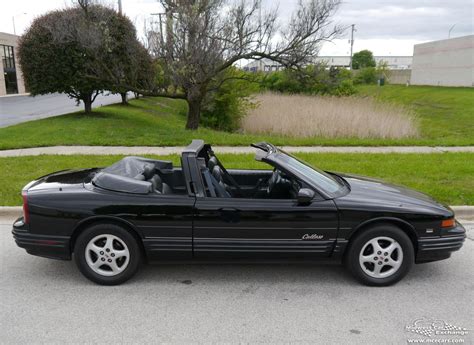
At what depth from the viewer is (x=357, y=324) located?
126 inches

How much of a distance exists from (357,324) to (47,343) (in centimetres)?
227

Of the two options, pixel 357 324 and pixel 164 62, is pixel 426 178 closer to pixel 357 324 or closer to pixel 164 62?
pixel 357 324

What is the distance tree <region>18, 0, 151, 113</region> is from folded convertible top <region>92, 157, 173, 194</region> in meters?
9.09

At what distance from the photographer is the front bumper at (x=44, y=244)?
377 centimetres

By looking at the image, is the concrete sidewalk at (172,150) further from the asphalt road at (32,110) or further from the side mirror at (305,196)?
the asphalt road at (32,110)

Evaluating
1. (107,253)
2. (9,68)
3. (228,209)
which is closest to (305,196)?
(228,209)

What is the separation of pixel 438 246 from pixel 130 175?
9.82ft

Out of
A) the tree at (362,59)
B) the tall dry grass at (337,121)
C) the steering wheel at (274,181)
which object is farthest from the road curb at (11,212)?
the tree at (362,59)

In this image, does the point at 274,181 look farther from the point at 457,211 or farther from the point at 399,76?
the point at 399,76

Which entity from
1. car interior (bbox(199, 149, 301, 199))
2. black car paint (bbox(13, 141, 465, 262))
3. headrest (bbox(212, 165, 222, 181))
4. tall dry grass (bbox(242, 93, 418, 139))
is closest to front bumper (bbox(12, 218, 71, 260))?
black car paint (bbox(13, 141, 465, 262))

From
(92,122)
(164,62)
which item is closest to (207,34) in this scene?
(164,62)

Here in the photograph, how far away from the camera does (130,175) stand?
4.14 m

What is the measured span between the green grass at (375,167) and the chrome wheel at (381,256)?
292cm

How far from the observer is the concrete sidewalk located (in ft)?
32.5
